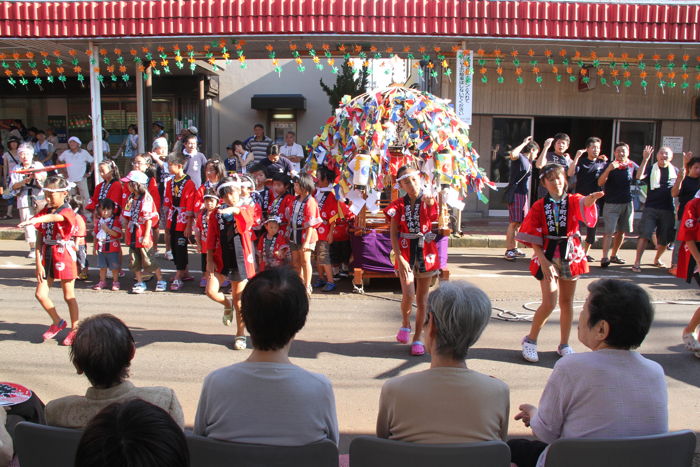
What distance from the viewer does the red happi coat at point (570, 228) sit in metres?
5.21

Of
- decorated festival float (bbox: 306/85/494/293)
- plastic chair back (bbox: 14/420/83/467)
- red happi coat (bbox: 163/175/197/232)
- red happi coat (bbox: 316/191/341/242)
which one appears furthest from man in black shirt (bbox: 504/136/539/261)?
plastic chair back (bbox: 14/420/83/467)

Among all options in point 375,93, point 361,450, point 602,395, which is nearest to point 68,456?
point 361,450

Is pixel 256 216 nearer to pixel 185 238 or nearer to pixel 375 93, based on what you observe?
pixel 185 238

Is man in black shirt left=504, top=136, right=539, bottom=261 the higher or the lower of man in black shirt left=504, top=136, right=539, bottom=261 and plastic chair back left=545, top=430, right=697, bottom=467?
the higher

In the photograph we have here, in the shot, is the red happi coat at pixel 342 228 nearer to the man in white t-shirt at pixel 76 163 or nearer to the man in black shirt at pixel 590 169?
the man in black shirt at pixel 590 169

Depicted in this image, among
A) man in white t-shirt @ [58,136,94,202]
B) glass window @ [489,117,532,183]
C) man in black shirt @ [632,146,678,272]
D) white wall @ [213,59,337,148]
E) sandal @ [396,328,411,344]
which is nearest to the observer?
sandal @ [396,328,411,344]

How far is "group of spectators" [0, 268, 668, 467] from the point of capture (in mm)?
2346

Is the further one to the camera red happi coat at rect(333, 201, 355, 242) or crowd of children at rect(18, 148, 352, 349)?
red happi coat at rect(333, 201, 355, 242)

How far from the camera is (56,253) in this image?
581cm

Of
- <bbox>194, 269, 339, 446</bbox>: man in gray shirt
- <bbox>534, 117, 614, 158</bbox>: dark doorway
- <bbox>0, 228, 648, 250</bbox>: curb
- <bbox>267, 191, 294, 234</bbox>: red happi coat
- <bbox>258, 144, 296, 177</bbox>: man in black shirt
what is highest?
<bbox>534, 117, 614, 158</bbox>: dark doorway

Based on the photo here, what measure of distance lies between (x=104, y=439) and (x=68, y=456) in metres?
0.82

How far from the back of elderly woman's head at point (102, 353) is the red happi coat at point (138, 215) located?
5231 millimetres

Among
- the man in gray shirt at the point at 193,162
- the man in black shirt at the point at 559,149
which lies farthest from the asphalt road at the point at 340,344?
the man in gray shirt at the point at 193,162

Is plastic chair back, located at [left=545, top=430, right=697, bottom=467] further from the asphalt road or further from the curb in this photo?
the curb
